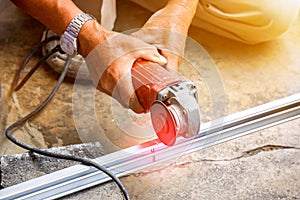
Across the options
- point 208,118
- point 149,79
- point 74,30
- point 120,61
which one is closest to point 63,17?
point 74,30

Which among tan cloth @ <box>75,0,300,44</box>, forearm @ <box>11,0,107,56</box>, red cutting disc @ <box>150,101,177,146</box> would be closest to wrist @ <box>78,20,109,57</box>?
forearm @ <box>11,0,107,56</box>

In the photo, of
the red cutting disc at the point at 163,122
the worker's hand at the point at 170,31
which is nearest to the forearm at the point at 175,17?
Answer: the worker's hand at the point at 170,31

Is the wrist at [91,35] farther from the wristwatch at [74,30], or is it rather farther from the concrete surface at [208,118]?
the concrete surface at [208,118]

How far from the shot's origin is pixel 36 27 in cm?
189

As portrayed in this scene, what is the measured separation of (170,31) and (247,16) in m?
0.51

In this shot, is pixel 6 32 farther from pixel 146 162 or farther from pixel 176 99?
pixel 176 99

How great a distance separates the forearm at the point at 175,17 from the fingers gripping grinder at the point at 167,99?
0.17m

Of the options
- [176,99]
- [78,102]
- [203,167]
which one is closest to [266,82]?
[203,167]

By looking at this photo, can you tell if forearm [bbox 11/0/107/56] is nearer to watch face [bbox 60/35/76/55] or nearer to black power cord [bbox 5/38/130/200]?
watch face [bbox 60/35/76/55]

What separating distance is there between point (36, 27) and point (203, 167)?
0.81 m

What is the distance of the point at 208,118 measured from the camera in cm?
156

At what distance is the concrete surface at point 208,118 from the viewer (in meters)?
1.37

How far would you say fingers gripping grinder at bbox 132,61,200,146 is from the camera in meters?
1.11

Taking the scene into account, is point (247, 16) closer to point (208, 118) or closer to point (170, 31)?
point (208, 118)
